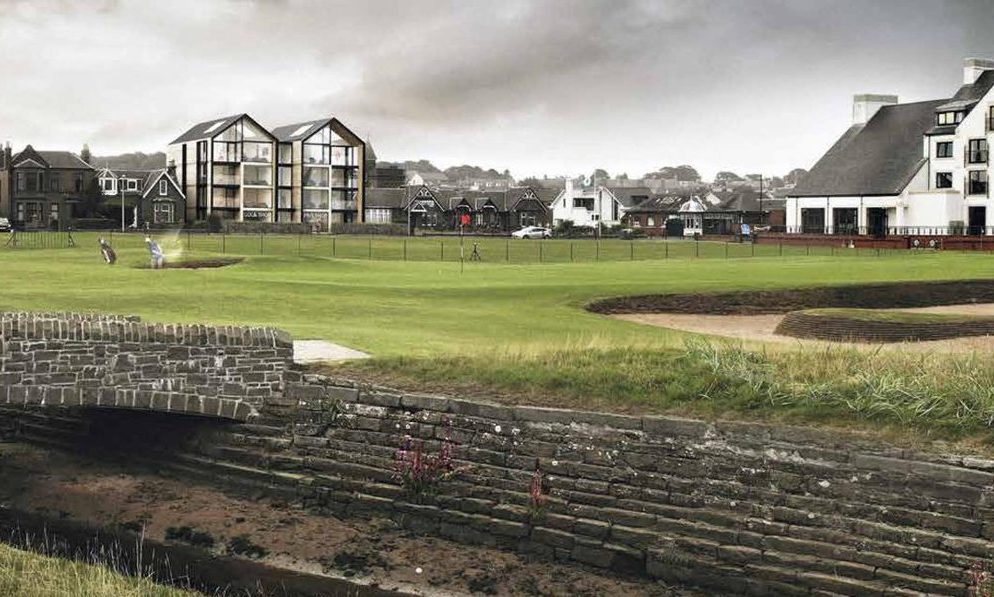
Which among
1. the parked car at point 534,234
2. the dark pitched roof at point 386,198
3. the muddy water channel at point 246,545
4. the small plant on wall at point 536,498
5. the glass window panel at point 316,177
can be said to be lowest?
the muddy water channel at point 246,545

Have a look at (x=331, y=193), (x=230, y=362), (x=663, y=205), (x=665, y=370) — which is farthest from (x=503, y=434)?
(x=663, y=205)

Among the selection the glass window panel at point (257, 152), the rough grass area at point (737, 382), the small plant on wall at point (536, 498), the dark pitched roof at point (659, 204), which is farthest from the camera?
the dark pitched roof at point (659, 204)

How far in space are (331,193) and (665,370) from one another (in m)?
97.4

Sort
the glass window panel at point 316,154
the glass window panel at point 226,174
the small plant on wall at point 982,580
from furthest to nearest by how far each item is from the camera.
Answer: the glass window panel at point 316,154
the glass window panel at point 226,174
the small plant on wall at point 982,580

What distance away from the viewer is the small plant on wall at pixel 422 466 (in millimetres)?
19516

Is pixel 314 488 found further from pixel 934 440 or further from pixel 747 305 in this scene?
pixel 747 305

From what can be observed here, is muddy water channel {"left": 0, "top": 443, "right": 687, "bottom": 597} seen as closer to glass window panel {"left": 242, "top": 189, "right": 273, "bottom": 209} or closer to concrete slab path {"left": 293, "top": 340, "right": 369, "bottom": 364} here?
concrete slab path {"left": 293, "top": 340, "right": 369, "bottom": 364}

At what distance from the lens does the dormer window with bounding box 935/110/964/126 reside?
290ft

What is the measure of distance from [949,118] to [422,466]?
80.3 m

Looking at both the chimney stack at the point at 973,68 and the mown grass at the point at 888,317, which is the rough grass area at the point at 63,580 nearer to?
the mown grass at the point at 888,317

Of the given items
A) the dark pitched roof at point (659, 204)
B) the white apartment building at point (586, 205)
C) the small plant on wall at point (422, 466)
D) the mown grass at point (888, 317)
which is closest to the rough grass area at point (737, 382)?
the small plant on wall at point (422, 466)

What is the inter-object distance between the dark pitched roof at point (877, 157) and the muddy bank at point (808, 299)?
4642 cm

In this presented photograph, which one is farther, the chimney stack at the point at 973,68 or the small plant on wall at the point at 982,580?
the chimney stack at the point at 973,68

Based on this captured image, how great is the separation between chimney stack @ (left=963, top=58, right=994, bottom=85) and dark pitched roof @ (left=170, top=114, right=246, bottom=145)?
63613 millimetres
